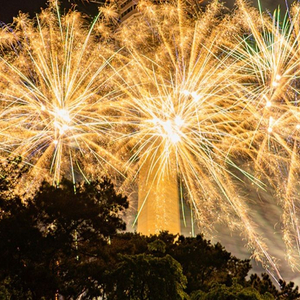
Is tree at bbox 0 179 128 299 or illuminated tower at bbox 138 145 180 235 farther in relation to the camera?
illuminated tower at bbox 138 145 180 235

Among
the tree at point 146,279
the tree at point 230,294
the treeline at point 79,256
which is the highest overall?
the treeline at point 79,256

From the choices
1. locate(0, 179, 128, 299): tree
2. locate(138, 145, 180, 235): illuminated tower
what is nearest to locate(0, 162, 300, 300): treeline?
locate(0, 179, 128, 299): tree

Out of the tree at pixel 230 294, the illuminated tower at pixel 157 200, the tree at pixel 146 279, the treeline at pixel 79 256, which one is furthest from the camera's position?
the illuminated tower at pixel 157 200

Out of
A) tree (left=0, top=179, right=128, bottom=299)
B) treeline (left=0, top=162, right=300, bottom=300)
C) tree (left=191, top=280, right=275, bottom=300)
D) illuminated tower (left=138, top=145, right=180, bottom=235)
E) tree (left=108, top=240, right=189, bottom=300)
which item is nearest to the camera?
tree (left=108, top=240, right=189, bottom=300)

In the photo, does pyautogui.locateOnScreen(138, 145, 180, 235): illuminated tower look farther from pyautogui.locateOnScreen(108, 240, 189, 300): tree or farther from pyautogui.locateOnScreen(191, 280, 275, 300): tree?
pyautogui.locateOnScreen(108, 240, 189, 300): tree

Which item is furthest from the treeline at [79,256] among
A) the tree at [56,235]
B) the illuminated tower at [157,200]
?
the illuminated tower at [157,200]

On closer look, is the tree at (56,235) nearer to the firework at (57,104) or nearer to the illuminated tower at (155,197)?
the firework at (57,104)

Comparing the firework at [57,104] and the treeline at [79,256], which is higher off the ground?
the firework at [57,104]

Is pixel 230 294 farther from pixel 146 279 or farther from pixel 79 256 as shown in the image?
pixel 79 256
